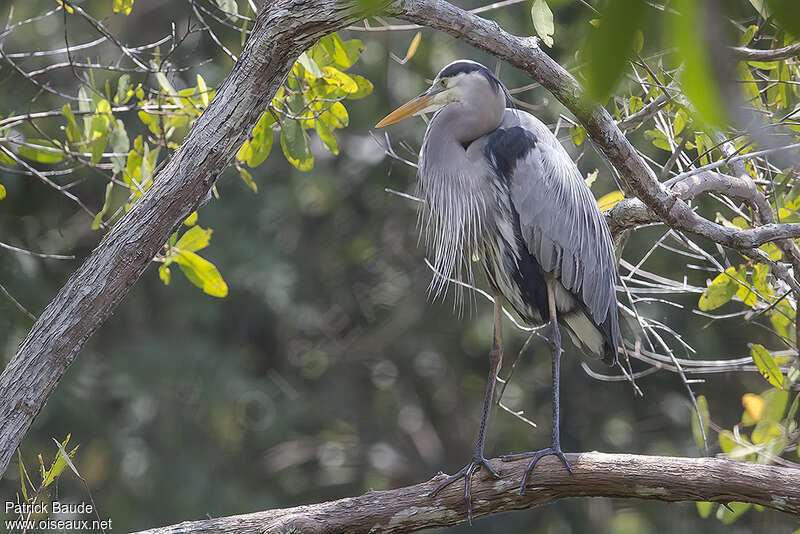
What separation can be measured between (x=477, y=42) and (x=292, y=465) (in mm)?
7160

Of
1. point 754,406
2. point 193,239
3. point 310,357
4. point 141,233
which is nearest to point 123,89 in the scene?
point 193,239

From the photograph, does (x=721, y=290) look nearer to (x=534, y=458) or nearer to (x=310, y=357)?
(x=534, y=458)

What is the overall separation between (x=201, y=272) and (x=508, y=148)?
1.02 meters

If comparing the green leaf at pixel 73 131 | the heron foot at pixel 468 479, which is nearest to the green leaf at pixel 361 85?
the green leaf at pixel 73 131

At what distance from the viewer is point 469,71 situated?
2752mm

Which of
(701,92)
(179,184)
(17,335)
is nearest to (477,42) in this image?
Answer: (179,184)

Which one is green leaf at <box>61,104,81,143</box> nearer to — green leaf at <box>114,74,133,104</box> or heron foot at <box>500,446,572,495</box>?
green leaf at <box>114,74,133,104</box>

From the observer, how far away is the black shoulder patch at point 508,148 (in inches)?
107

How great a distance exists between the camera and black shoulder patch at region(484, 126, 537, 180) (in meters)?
2.71

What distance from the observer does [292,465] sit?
8.41 meters

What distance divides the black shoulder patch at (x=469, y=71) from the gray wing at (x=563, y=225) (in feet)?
0.49

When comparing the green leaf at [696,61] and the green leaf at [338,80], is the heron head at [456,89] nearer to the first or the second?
the green leaf at [338,80]

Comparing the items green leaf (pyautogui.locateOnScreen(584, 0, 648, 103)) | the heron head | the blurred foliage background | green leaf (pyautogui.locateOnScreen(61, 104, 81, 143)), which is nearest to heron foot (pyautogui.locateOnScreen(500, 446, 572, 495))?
the heron head

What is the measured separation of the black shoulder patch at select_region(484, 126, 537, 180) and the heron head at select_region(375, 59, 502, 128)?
Result: 129 mm
